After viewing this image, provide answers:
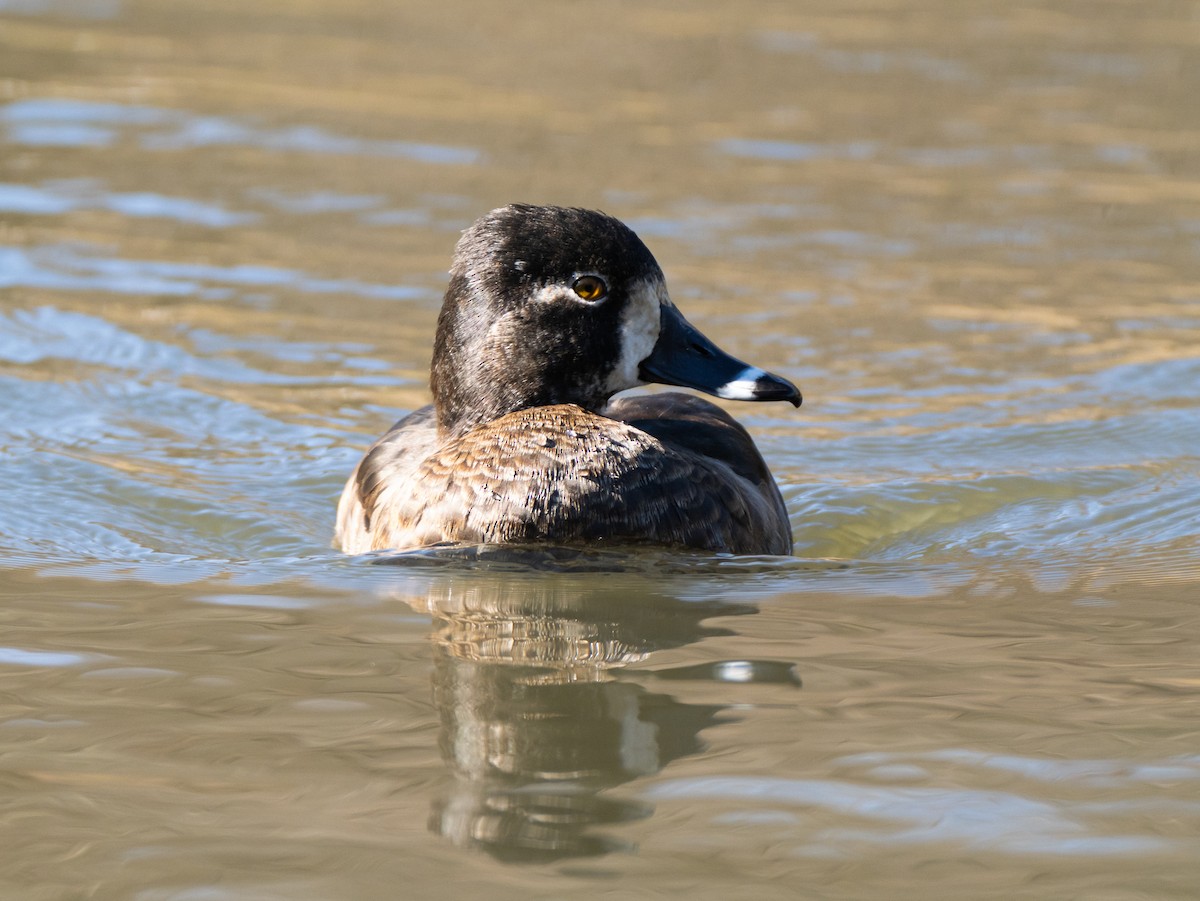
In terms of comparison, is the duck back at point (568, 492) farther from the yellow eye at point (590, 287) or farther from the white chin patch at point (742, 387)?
the yellow eye at point (590, 287)

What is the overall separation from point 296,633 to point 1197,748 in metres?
2.34

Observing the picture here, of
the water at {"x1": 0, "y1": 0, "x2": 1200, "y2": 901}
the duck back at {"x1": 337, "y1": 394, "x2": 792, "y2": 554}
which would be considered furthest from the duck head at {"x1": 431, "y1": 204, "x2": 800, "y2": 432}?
the water at {"x1": 0, "y1": 0, "x2": 1200, "y2": 901}

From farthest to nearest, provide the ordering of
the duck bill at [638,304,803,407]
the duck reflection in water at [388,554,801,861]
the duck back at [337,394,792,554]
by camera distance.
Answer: the duck bill at [638,304,803,407] → the duck back at [337,394,792,554] → the duck reflection in water at [388,554,801,861]

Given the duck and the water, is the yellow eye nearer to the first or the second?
the duck

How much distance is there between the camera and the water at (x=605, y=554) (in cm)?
346

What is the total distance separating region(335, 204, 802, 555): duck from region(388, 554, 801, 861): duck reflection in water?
254 mm

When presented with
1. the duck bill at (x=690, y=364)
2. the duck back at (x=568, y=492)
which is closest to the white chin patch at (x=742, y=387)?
the duck bill at (x=690, y=364)

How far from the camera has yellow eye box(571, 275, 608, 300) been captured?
5.73m

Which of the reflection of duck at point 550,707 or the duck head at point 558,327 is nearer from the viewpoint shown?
the reflection of duck at point 550,707

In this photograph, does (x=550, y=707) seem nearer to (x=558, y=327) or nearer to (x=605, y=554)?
(x=605, y=554)

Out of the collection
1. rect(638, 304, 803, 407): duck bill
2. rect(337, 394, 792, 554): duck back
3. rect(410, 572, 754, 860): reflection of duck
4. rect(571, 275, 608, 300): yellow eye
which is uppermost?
rect(571, 275, 608, 300): yellow eye

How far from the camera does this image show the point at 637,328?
232 inches

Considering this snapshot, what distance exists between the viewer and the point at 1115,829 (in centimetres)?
340

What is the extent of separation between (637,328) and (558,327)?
291mm
